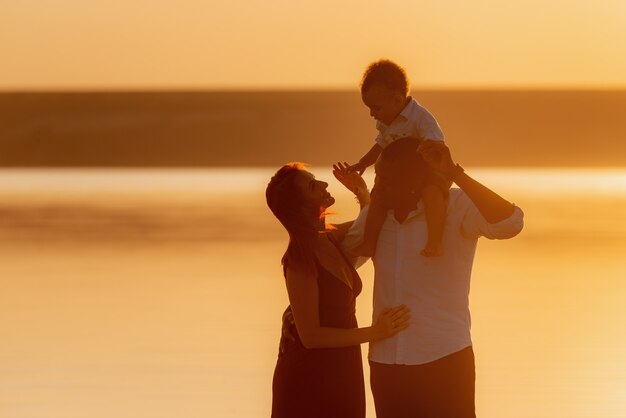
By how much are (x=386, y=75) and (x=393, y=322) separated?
25.9 inches

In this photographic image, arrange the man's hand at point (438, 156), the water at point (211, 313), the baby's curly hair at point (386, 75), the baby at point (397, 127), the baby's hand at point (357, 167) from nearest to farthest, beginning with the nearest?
the man's hand at point (438, 156) → the baby at point (397, 127) → the baby's curly hair at point (386, 75) → the baby's hand at point (357, 167) → the water at point (211, 313)

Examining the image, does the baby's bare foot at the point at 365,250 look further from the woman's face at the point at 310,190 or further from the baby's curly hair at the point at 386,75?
the baby's curly hair at the point at 386,75

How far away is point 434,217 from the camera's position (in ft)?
12.6

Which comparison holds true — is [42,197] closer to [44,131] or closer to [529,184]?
[529,184]

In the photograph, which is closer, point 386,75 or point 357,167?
point 386,75

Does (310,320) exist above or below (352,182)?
below

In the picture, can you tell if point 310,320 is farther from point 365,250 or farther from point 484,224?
point 484,224

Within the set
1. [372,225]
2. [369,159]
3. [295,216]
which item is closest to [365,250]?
[372,225]

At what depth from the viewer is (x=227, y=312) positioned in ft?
29.5

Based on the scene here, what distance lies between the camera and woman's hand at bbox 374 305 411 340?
386cm

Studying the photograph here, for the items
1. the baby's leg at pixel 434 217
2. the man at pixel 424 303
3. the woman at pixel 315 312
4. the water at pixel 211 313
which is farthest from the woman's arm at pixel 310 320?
the water at pixel 211 313

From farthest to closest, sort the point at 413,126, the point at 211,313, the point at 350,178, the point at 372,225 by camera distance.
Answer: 1. the point at 211,313
2. the point at 350,178
3. the point at 413,126
4. the point at 372,225

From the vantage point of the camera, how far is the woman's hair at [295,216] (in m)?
4.01

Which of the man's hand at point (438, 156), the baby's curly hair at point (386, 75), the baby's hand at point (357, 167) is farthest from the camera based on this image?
the baby's hand at point (357, 167)
